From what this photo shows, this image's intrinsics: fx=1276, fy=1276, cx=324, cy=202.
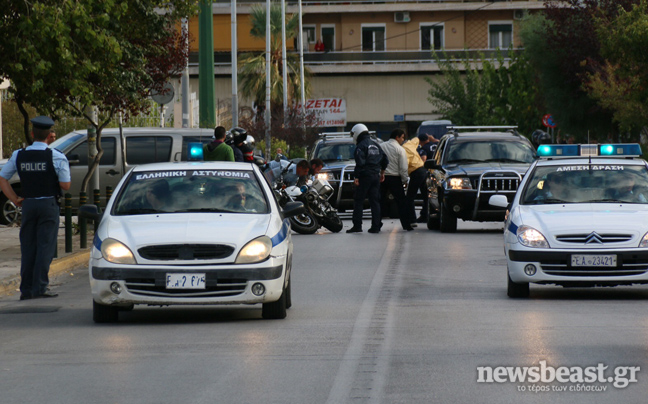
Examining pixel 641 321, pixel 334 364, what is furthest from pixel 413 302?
pixel 334 364

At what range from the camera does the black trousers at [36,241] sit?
13.7m

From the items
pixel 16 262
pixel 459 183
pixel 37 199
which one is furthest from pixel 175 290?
pixel 459 183

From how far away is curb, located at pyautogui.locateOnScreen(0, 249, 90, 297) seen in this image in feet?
48.6

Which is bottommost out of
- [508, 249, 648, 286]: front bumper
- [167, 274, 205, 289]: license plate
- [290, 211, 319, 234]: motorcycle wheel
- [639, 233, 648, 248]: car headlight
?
[290, 211, 319, 234]: motorcycle wheel

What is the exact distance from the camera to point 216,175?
12312 millimetres

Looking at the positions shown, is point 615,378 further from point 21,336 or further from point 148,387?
point 21,336

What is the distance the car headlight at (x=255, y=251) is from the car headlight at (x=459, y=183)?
1158 centimetres

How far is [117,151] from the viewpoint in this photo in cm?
2658

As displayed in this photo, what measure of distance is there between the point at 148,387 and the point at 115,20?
1218 cm

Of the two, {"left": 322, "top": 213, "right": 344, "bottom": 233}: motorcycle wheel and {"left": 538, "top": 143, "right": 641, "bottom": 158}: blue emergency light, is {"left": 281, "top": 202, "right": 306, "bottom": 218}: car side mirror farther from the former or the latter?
{"left": 322, "top": 213, "right": 344, "bottom": 233}: motorcycle wheel

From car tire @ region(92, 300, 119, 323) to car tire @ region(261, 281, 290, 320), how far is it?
1312mm

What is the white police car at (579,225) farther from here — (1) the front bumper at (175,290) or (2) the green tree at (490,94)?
(2) the green tree at (490,94)

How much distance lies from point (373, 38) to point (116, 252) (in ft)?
215

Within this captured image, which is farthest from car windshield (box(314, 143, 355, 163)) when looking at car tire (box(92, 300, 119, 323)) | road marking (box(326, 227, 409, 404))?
car tire (box(92, 300, 119, 323))
